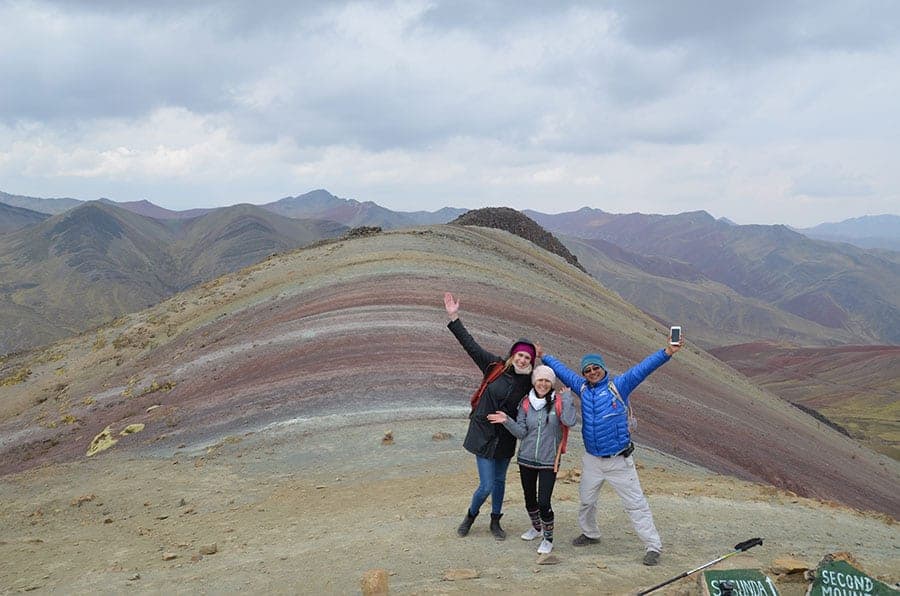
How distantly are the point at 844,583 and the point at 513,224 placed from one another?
5082cm

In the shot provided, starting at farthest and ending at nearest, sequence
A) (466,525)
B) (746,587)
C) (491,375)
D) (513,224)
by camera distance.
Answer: (513,224) → (466,525) → (491,375) → (746,587)

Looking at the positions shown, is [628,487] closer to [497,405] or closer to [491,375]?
[497,405]

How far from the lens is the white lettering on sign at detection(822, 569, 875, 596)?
5.00 meters

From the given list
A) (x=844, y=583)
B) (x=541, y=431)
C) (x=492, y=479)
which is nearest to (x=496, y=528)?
(x=492, y=479)

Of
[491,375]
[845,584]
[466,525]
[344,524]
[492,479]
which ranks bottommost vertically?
[344,524]

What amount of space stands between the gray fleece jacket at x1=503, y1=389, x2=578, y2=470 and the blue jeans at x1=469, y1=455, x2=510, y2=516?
416mm

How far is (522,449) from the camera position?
6492 mm

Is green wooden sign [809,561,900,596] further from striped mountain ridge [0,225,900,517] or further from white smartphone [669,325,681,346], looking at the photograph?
striped mountain ridge [0,225,900,517]

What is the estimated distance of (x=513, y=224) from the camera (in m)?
55.2

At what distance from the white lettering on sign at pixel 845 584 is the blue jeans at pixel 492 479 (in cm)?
282

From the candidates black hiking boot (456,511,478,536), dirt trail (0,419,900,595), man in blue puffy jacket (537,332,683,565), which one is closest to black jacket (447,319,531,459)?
man in blue puffy jacket (537,332,683,565)

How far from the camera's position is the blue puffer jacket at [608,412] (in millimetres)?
6316

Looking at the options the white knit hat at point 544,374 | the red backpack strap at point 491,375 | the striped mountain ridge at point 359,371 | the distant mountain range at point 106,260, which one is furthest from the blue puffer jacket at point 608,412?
the distant mountain range at point 106,260

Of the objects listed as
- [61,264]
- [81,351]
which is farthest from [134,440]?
[61,264]
